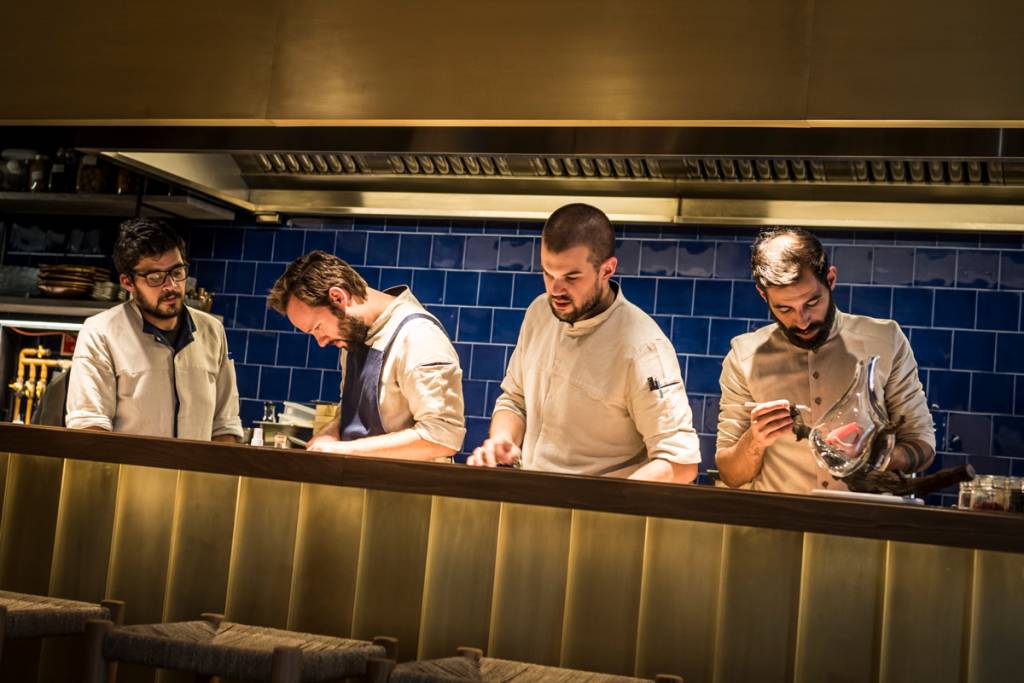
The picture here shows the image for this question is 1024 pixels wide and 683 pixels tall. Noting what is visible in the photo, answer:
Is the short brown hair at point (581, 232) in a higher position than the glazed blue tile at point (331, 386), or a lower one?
higher

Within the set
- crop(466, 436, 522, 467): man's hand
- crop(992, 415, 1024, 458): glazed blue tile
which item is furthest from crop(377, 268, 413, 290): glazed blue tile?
crop(992, 415, 1024, 458): glazed blue tile

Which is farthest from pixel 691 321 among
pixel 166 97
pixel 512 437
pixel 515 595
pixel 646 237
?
pixel 515 595

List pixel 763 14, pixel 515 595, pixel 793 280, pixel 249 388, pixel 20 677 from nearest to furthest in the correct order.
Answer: pixel 515 595
pixel 20 677
pixel 763 14
pixel 793 280
pixel 249 388

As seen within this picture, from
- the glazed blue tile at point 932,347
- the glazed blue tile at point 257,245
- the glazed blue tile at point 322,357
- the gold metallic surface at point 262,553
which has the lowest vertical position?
the gold metallic surface at point 262,553

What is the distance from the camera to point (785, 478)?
348 centimetres

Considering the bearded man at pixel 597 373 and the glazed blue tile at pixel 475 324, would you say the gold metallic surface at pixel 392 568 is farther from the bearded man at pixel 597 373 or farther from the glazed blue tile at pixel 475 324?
the glazed blue tile at pixel 475 324

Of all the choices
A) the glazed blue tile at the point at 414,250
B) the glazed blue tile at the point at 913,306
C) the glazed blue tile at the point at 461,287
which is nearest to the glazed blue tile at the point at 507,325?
the glazed blue tile at the point at 461,287

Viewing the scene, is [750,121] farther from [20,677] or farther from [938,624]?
[20,677]

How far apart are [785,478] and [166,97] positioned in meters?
2.14

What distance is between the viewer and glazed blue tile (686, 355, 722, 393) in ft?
14.9

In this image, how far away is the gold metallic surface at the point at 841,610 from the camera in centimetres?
217

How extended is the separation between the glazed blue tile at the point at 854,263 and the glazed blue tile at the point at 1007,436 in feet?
2.19

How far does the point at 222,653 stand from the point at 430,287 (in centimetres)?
294

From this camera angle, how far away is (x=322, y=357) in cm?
502
